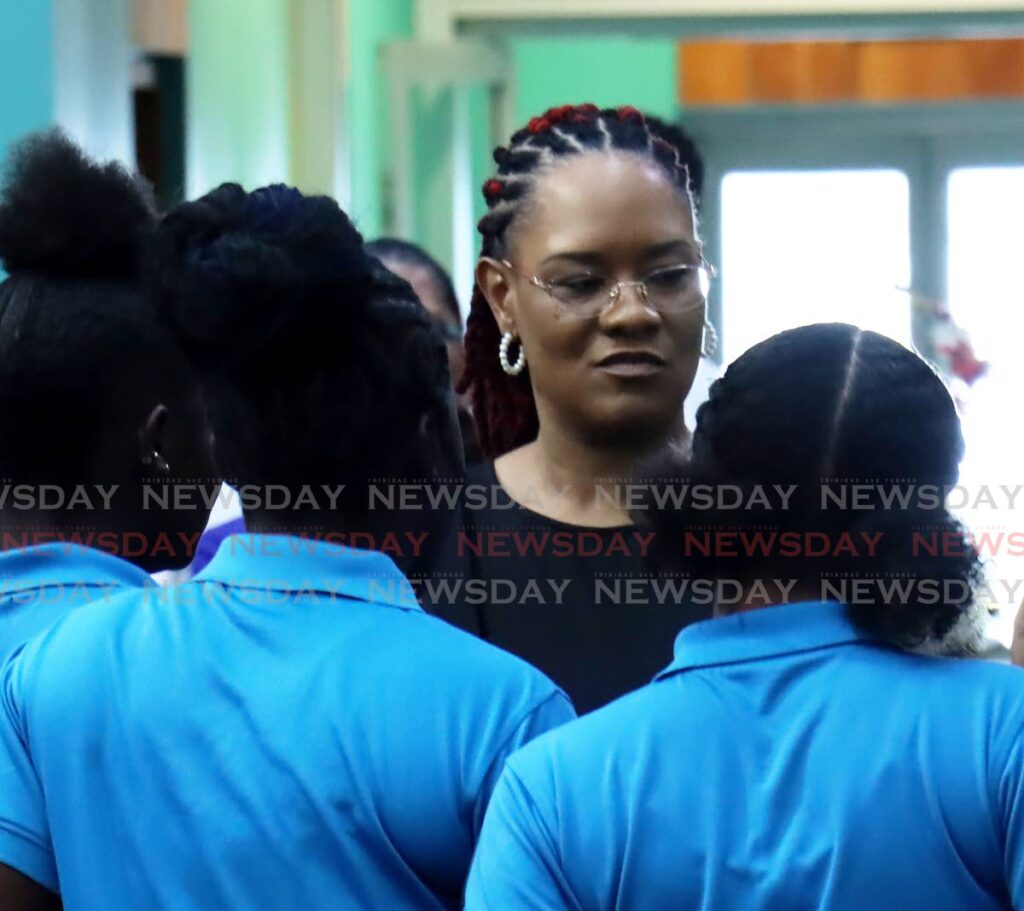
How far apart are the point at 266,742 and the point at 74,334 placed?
1.43ft

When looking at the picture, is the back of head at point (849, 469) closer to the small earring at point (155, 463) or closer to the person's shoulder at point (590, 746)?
the person's shoulder at point (590, 746)

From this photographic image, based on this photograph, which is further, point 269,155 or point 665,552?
point 269,155

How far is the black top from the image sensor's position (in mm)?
1526

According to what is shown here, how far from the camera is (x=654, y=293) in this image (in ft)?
5.14

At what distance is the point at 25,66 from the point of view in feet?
7.99

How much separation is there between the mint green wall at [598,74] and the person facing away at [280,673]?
4.93 meters

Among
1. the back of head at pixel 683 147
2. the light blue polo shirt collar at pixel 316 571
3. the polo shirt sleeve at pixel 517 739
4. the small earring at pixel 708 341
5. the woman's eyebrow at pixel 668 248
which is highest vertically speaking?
the back of head at pixel 683 147

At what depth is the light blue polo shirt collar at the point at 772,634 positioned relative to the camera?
3.65 feet

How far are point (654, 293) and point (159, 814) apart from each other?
2.27 feet

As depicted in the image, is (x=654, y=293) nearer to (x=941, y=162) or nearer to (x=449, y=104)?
(x=449, y=104)

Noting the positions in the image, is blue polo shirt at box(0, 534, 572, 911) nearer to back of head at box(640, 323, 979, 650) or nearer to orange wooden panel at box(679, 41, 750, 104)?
back of head at box(640, 323, 979, 650)

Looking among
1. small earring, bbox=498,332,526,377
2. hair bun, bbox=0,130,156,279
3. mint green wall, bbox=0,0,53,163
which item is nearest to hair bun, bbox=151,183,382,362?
hair bun, bbox=0,130,156,279

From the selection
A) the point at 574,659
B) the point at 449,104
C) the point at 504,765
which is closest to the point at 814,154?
the point at 449,104
